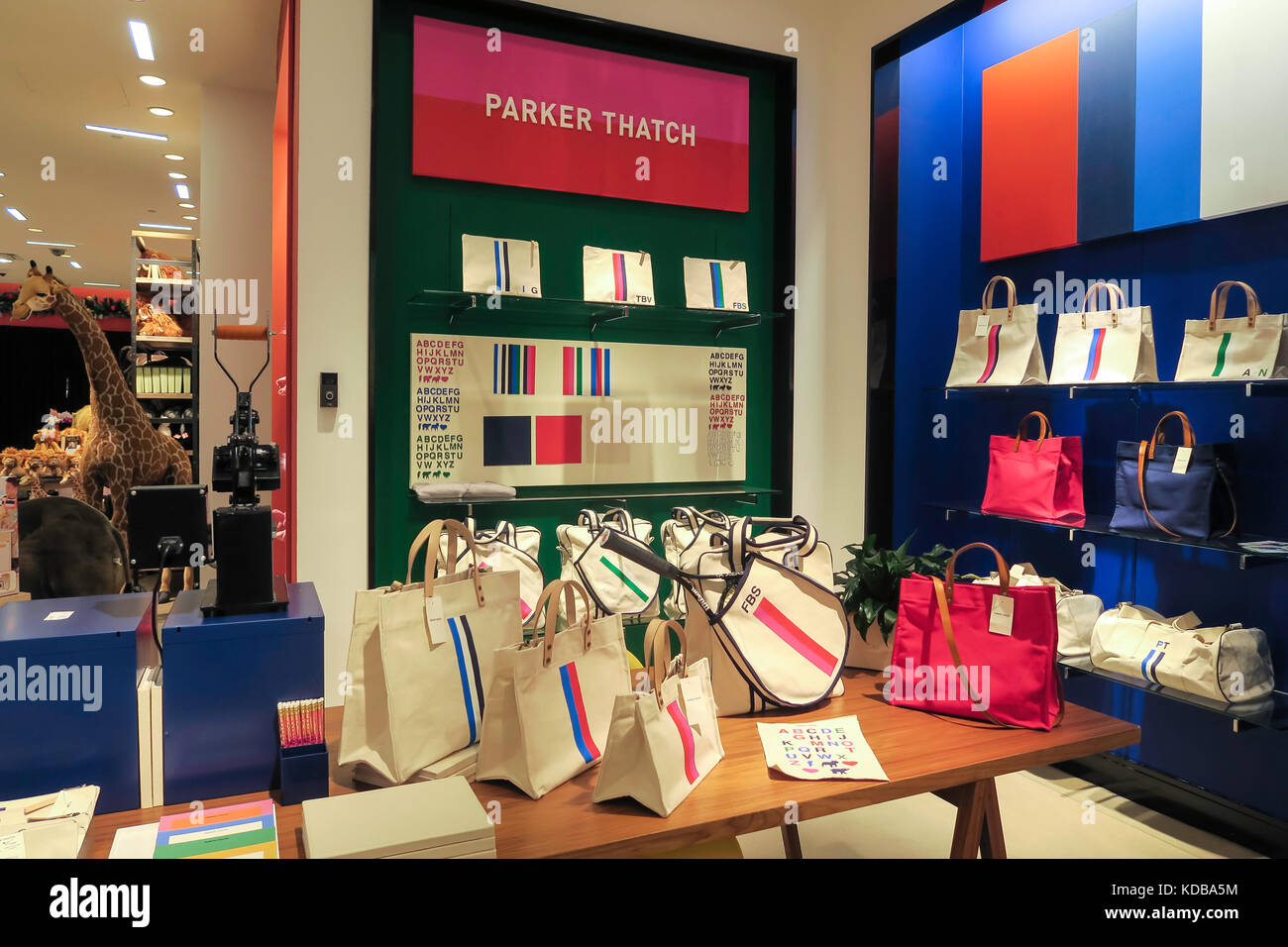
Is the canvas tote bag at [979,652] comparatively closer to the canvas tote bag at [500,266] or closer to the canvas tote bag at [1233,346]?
the canvas tote bag at [1233,346]

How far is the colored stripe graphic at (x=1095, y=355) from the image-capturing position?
3279 millimetres

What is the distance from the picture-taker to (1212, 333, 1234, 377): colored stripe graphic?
2.91 meters

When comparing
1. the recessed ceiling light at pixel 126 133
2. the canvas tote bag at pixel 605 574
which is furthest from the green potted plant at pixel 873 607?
the recessed ceiling light at pixel 126 133

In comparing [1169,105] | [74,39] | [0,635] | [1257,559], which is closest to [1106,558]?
[1257,559]

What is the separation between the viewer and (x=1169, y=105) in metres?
3.19

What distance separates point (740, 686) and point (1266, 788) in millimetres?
2262

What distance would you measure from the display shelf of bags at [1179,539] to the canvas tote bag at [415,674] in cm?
245

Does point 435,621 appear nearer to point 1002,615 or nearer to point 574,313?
point 1002,615

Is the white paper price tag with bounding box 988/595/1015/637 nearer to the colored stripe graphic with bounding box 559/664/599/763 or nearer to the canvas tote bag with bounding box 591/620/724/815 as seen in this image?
the canvas tote bag with bounding box 591/620/724/815

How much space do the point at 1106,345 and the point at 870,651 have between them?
178cm

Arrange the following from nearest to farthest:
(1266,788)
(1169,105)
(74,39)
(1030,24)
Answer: (1266,788)
(1169,105)
(1030,24)
(74,39)

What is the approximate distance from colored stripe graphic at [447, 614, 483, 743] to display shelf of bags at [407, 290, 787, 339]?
229 cm

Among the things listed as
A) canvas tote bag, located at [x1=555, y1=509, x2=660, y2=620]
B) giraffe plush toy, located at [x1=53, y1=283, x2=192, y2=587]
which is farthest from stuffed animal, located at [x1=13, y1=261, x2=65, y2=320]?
canvas tote bag, located at [x1=555, y1=509, x2=660, y2=620]
